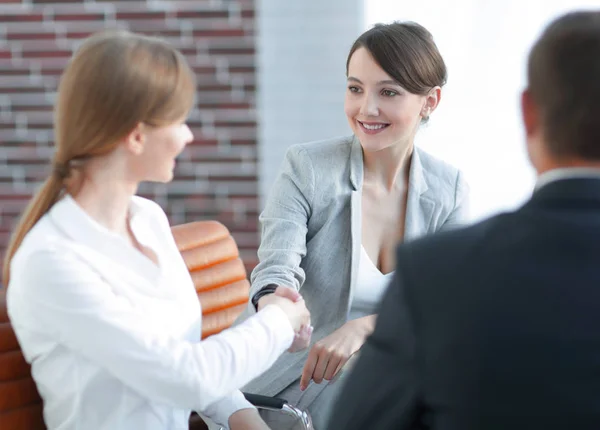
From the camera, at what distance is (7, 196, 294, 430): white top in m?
1.24

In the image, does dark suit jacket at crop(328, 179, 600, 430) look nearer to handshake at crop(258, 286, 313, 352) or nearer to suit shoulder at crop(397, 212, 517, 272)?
suit shoulder at crop(397, 212, 517, 272)

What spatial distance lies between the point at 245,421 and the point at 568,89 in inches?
36.6

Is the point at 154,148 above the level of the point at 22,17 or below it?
below

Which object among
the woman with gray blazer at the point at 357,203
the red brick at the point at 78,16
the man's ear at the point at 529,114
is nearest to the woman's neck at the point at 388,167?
the woman with gray blazer at the point at 357,203

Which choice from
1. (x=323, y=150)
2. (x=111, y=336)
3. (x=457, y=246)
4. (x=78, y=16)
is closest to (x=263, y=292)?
(x=323, y=150)

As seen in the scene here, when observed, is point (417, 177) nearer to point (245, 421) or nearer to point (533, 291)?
point (245, 421)

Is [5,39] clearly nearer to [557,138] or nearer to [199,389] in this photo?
[199,389]

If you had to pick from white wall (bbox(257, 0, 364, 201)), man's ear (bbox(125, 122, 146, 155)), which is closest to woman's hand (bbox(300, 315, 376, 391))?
man's ear (bbox(125, 122, 146, 155))

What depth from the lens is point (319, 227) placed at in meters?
2.03

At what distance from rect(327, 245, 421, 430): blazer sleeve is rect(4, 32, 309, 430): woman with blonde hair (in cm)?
33

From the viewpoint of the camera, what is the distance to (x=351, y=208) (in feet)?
6.59

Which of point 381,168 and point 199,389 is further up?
point 381,168

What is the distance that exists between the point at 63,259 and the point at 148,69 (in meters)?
0.33

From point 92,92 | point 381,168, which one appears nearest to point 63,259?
point 92,92
